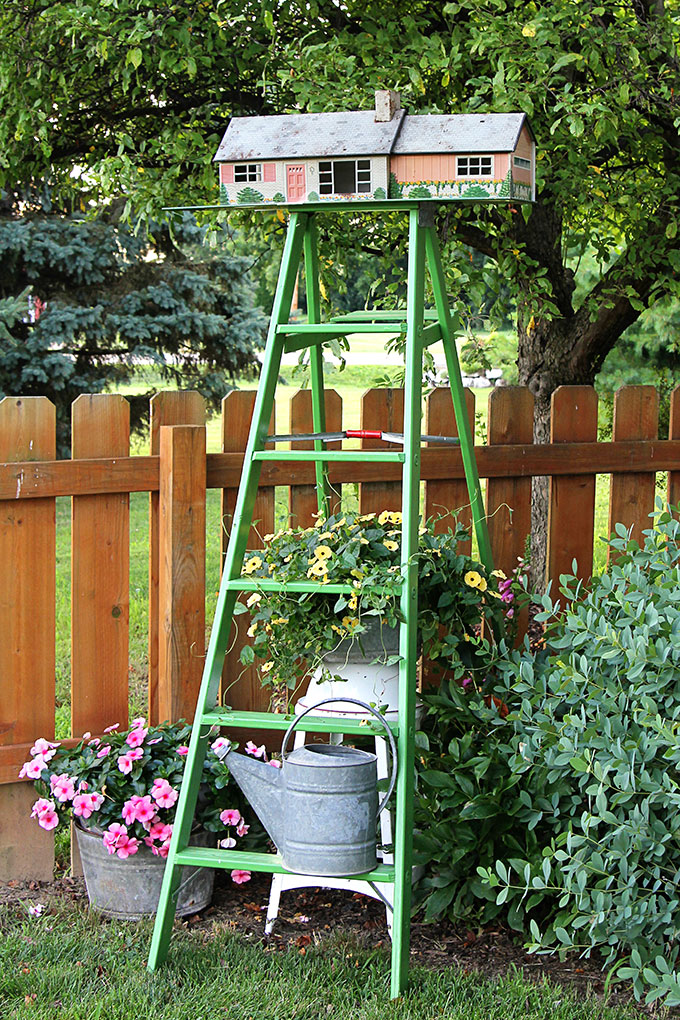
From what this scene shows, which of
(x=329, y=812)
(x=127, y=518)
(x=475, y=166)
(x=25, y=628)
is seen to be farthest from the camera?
(x=127, y=518)

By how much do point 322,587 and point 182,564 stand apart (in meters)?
0.73

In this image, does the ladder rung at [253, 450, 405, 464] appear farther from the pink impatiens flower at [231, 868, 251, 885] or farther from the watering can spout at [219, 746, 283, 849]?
the pink impatiens flower at [231, 868, 251, 885]

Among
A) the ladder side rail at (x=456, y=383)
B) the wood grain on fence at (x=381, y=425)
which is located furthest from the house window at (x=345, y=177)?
the wood grain on fence at (x=381, y=425)

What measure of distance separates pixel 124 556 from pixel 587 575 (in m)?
1.55

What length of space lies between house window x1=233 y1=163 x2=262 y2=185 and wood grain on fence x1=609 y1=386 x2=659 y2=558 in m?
1.53

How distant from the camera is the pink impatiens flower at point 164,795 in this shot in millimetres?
2859

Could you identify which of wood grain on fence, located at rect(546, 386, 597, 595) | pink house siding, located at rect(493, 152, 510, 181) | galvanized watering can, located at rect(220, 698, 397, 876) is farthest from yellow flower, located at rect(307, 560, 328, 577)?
wood grain on fence, located at rect(546, 386, 597, 595)

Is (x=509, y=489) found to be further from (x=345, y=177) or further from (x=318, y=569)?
(x=345, y=177)

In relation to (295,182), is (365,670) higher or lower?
lower

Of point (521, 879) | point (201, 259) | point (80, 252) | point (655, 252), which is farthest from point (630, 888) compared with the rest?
point (201, 259)

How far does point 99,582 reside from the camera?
10.3ft

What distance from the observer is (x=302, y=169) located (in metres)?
2.71

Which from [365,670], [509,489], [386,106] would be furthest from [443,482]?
[386,106]

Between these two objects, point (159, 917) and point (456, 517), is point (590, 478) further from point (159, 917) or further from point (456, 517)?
point (159, 917)
